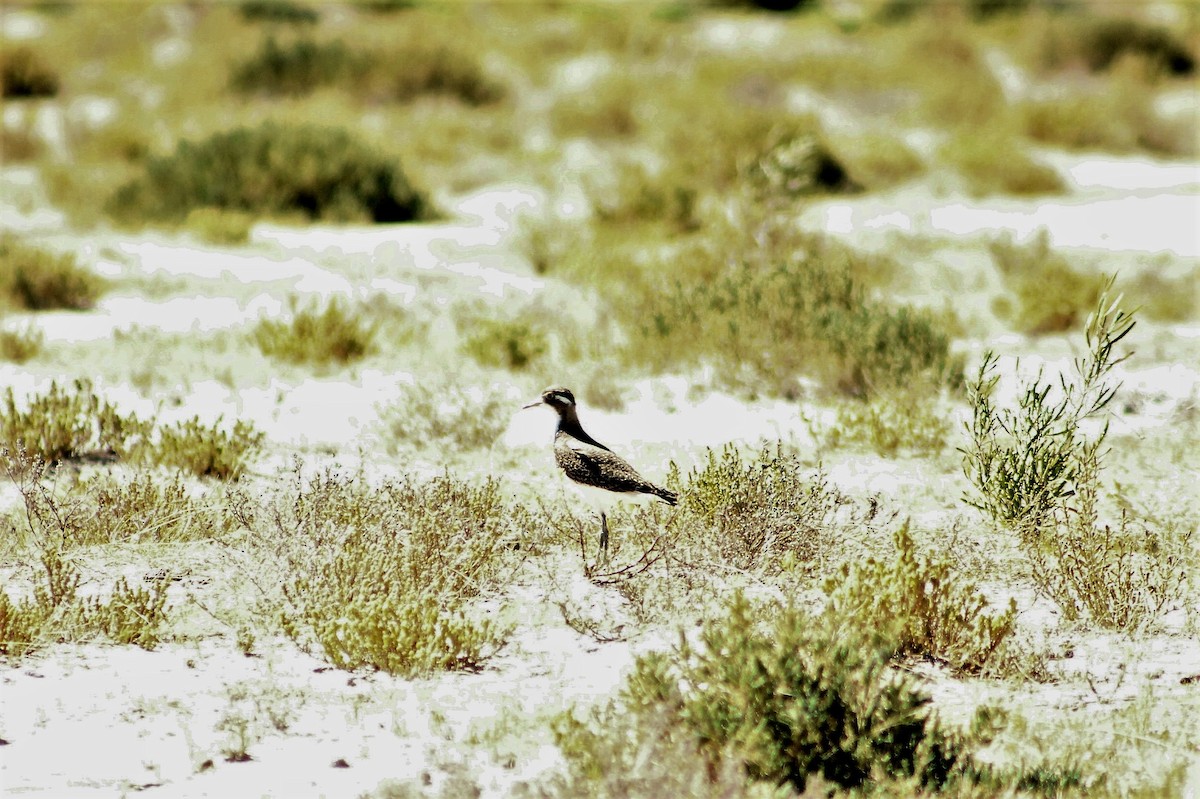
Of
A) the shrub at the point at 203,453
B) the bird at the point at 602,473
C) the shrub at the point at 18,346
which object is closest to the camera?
the bird at the point at 602,473

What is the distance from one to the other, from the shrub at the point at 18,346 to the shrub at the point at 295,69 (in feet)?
36.4

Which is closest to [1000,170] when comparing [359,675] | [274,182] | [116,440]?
[274,182]

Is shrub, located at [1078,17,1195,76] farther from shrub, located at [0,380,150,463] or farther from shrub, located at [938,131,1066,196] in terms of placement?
shrub, located at [0,380,150,463]

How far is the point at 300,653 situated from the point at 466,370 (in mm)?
3586

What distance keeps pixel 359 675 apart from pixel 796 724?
1492mm

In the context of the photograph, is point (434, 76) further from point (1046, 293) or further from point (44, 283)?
point (1046, 293)

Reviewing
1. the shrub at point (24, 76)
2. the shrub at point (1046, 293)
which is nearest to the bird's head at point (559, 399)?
the shrub at point (1046, 293)

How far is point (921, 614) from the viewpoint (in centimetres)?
411

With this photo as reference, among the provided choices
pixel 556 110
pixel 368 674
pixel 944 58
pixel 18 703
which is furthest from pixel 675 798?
pixel 944 58

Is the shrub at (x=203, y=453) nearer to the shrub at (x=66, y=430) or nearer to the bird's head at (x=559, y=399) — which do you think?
the shrub at (x=66, y=430)

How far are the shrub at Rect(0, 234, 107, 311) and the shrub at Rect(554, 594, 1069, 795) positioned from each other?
708 centimetres

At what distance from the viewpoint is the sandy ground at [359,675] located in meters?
3.44

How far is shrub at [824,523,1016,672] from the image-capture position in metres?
4.00

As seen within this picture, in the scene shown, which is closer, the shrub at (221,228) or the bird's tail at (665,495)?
the bird's tail at (665,495)
